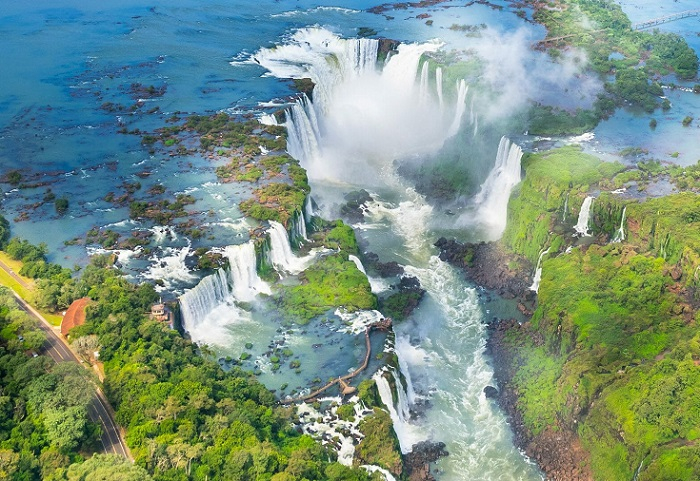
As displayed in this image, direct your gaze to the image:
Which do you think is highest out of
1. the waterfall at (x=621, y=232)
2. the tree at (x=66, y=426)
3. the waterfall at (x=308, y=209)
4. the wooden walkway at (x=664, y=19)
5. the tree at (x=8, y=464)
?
the tree at (x=8, y=464)

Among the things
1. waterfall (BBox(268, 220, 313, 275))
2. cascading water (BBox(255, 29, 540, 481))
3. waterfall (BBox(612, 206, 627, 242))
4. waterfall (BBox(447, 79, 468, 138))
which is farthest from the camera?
waterfall (BBox(447, 79, 468, 138))

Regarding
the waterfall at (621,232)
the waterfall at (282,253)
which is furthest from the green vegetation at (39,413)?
the waterfall at (621,232)

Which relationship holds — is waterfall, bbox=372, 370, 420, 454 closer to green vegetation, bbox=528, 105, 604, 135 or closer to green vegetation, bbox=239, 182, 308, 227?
green vegetation, bbox=239, 182, 308, 227

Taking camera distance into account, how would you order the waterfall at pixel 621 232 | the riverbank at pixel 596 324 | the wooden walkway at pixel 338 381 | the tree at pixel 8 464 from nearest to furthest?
the tree at pixel 8 464 < the riverbank at pixel 596 324 < the wooden walkway at pixel 338 381 < the waterfall at pixel 621 232

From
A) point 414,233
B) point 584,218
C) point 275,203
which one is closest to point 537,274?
point 584,218

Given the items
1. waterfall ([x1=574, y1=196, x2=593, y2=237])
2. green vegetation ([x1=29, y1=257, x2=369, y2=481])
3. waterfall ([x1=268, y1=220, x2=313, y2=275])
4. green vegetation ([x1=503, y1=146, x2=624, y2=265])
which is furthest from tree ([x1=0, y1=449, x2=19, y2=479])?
waterfall ([x1=574, y1=196, x2=593, y2=237])

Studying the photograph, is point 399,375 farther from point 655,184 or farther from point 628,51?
point 628,51

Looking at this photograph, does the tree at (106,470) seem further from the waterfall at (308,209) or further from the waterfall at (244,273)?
the waterfall at (308,209)
